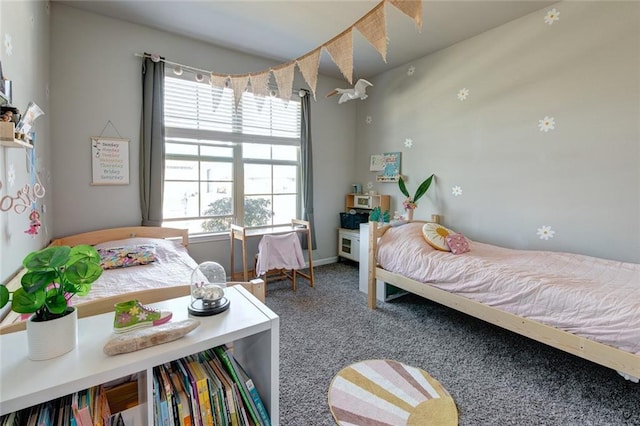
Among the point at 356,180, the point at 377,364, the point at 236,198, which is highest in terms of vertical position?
the point at 356,180

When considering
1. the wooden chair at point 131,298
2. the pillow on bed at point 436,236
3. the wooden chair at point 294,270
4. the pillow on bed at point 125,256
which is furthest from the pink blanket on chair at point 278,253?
the wooden chair at point 131,298

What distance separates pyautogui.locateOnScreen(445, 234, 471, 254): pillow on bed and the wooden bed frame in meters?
0.44

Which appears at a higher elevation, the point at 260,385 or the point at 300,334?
the point at 260,385

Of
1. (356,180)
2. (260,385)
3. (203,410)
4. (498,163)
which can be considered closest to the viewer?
(203,410)

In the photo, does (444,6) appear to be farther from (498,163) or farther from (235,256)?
(235,256)

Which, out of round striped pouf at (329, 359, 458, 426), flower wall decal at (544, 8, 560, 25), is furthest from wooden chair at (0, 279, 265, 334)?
flower wall decal at (544, 8, 560, 25)

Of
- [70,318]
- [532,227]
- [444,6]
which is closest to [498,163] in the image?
[532,227]

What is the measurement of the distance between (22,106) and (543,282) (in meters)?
3.45

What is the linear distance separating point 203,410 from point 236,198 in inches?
116

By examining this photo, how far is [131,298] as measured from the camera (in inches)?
49.1

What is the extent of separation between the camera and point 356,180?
4.66 meters

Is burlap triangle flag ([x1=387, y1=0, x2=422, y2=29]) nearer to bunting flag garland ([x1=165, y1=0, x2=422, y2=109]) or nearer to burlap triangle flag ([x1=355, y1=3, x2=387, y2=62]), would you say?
bunting flag garland ([x1=165, y1=0, x2=422, y2=109])

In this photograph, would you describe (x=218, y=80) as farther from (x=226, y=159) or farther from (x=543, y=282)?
(x=543, y=282)

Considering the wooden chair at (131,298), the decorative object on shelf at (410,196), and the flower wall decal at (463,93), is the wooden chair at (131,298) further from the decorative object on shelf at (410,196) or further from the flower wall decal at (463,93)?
the flower wall decal at (463,93)
